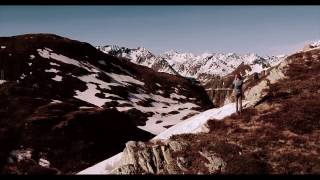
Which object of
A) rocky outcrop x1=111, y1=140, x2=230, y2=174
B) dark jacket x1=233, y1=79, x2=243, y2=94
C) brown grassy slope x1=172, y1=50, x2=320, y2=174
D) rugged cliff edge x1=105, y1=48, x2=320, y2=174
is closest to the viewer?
brown grassy slope x1=172, y1=50, x2=320, y2=174

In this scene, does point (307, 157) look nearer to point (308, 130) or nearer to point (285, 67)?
point (308, 130)

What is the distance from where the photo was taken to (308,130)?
28.6 m

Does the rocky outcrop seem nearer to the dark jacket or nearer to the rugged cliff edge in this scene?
→ the rugged cliff edge

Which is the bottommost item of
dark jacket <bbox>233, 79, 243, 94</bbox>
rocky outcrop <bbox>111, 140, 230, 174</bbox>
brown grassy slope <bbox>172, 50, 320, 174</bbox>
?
rocky outcrop <bbox>111, 140, 230, 174</bbox>

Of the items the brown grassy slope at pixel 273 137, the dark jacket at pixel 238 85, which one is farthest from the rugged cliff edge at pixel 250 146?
the dark jacket at pixel 238 85

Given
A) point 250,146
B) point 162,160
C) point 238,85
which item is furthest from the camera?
point 238,85

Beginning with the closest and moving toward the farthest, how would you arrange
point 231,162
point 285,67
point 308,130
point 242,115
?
1. point 231,162
2. point 308,130
3. point 242,115
4. point 285,67

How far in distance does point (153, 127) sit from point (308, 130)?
6423 centimetres

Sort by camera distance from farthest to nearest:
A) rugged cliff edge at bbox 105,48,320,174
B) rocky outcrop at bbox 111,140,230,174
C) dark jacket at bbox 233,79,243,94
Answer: dark jacket at bbox 233,79,243,94
rocky outcrop at bbox 111,140,230,174
rugged cliff edge at bbox 105,48,320,174

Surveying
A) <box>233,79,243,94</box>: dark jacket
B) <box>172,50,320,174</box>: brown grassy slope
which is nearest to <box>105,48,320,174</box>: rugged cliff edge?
<box>172,50,320,174</box>: brown grassy slope

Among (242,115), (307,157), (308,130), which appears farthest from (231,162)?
(242,115)

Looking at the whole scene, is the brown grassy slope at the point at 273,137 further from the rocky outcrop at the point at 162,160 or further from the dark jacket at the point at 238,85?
the dark jacket at the point at 238,85

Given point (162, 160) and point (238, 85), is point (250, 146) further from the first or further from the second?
point (238, 85)

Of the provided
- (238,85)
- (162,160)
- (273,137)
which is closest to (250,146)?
(273,137)
